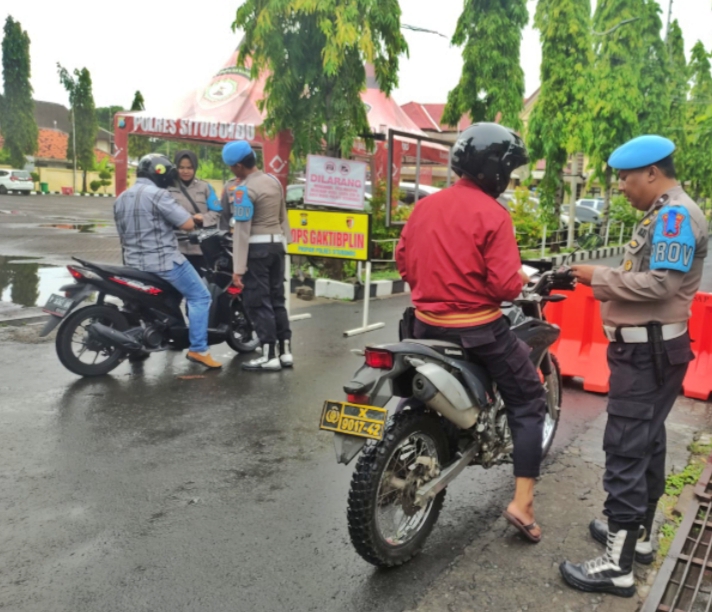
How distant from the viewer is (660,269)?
2.72 metres

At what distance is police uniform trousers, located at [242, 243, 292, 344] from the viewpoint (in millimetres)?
6059

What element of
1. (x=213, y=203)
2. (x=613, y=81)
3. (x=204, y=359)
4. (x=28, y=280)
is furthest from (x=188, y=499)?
(x=613, y=81)

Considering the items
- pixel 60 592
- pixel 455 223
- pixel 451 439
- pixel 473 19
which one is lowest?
pixel 60 592

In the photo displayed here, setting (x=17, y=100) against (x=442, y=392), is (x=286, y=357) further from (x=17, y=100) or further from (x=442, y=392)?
(x=17, y=100)

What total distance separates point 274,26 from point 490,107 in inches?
294

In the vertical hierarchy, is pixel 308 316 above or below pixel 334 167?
below

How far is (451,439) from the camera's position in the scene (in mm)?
3299

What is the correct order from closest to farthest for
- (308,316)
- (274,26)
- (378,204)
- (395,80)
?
(308,316), (274,26), (395,80), (378,204)

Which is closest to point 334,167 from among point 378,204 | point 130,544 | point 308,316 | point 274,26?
point 308,316

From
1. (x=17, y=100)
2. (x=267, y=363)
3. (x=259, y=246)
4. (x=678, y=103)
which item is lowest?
(x=267, y=363)

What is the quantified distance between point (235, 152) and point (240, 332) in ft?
5.77

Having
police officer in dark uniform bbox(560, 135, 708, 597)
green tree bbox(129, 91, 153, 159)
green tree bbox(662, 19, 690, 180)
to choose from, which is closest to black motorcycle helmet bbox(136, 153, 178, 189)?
police officer in dark uniform bbox(560, 135, 708, 597)

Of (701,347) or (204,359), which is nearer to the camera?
(701,347)

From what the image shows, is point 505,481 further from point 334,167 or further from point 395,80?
point 395,80
